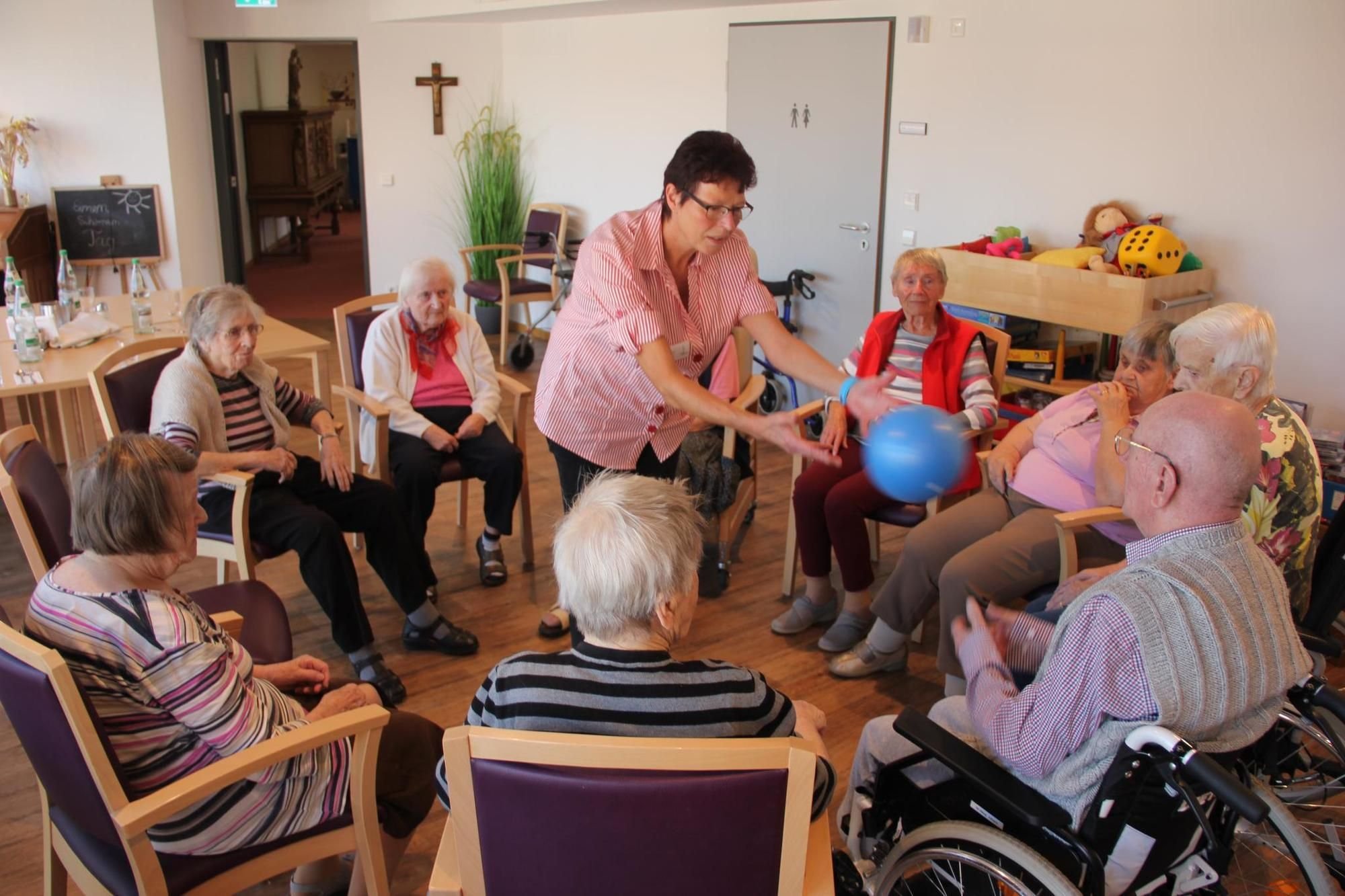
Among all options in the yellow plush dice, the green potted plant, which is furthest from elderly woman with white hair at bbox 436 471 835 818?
the green potted plant

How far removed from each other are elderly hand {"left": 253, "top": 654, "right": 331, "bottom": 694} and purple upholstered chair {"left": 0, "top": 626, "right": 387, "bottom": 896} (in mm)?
370

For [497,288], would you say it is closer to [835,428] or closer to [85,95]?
[85,95]

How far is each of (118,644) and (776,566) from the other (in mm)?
2716

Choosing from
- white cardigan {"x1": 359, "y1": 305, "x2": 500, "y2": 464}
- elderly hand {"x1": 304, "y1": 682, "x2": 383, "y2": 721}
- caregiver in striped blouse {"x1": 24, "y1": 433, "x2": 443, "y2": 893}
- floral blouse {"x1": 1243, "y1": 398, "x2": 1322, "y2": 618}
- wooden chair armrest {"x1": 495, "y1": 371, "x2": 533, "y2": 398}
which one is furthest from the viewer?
wooden chair armrest {"x1": 495, "y1": 371, "x2": 533, "y2": 398}

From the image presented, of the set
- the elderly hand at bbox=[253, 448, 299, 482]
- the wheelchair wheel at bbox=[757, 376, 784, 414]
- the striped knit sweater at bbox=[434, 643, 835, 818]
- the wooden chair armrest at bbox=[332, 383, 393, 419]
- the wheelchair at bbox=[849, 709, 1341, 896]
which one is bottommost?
the wheelchair wheel at bbox=[757, 376, 784, 414]

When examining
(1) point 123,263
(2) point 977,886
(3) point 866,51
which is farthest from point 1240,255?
(1) point 123,263

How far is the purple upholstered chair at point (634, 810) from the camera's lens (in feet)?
4.28

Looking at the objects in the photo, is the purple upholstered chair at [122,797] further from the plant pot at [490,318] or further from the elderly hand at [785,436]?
the plant pot at [490,318]

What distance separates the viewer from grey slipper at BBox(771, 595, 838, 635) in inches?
139

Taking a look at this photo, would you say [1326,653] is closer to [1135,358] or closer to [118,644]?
[1135,358]

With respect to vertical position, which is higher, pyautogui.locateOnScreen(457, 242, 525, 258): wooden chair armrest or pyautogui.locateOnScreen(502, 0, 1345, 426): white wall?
pyautogui.locateOnScreen(502, 0, 1345, 426): white wall

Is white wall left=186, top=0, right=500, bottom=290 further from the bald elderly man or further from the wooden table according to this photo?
the bald elderly man

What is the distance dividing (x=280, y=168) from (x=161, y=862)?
9500 mm

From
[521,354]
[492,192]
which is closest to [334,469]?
[521,354]
